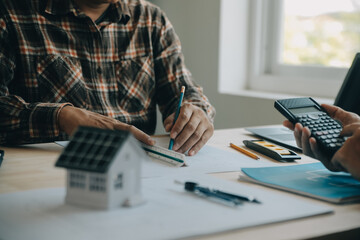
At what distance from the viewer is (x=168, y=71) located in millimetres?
1635

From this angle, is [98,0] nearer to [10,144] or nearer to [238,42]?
[10,144]

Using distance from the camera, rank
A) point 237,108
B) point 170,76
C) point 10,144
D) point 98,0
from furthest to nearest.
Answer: point 237,108 → point 170,76 → point 98,0 → point 10,144

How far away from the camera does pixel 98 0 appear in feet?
4.87

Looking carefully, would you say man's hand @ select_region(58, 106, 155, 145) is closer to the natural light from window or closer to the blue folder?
the blue folder

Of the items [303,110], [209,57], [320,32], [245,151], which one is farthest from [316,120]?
[209,57]

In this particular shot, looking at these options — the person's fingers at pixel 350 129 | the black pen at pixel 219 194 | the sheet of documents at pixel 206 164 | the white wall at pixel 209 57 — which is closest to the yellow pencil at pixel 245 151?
the sheet of documents at pixel 206 164

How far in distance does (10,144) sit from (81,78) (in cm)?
37

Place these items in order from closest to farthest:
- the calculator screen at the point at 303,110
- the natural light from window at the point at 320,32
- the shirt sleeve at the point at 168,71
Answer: the calculator screen at the point at 303,110
the shirt sleeve at the point at 168,71
the natural light from window at the point at 320,32

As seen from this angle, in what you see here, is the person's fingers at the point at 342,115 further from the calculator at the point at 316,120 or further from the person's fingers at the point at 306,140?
the person's fingers at the point at 306,140

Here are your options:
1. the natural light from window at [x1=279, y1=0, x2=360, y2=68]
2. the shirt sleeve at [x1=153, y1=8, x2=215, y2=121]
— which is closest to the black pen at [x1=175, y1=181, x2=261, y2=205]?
the shirt sleeve at [x1=153, y1=8, x2=215, y2=121]

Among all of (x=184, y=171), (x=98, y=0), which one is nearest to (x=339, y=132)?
(x=184, y=171)

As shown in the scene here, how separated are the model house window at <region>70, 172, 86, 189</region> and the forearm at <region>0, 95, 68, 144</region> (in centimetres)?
57

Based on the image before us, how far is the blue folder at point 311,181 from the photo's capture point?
0.78 m

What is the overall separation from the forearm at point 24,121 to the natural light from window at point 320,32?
4.51 ft
